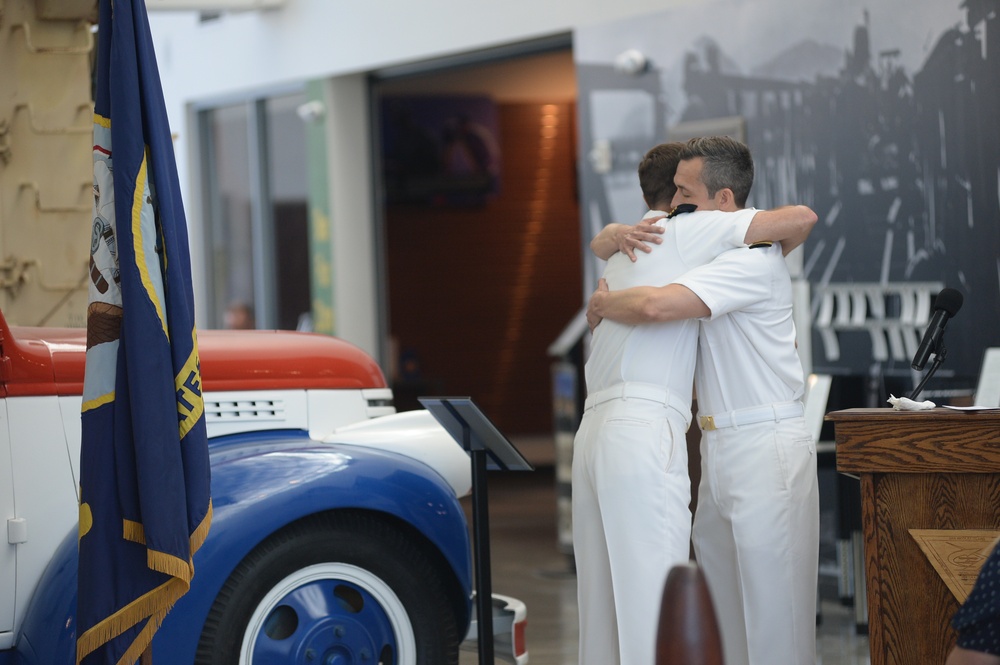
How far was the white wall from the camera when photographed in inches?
361

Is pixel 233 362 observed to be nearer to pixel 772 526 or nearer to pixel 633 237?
pixel 633 237

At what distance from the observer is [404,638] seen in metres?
4.21

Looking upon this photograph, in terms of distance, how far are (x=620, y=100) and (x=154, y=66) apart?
5.41m

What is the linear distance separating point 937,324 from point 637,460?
3.26 feet

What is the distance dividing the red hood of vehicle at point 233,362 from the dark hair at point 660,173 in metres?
1.25

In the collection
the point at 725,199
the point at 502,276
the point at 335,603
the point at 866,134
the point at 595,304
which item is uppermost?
the point at 866,134

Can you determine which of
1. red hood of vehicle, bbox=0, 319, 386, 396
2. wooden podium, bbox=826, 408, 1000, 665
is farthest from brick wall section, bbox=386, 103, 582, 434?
wooden podium, bbox=826, 408, 1000, 665

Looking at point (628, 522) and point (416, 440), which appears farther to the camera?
point (416, 440)

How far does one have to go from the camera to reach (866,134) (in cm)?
713

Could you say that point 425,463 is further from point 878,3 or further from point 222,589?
point 878,3

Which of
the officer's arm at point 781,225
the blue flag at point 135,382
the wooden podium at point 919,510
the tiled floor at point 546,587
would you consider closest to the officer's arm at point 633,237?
the officer's arm at point 781,225

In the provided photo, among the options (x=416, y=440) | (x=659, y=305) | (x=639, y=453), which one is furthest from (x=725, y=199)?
(x=416, y=440)

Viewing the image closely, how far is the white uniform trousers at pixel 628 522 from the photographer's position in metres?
3.58

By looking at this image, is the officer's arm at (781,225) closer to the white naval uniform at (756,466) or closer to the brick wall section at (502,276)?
the white naval uniform at (756,466)
